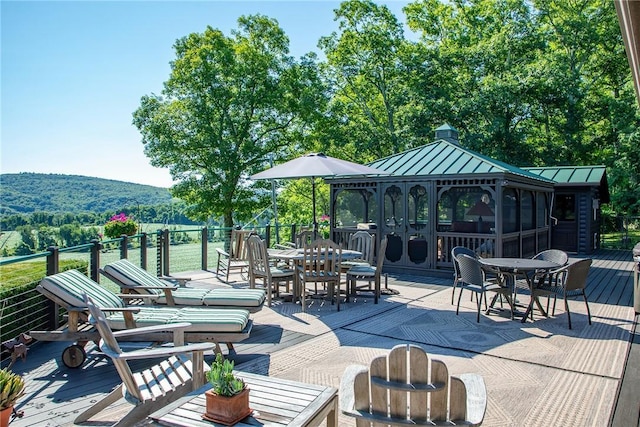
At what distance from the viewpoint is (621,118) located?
16422 mm

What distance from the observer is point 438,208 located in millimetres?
10023

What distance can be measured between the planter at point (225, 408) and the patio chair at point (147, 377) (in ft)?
2.07

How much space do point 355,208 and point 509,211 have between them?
414 cm

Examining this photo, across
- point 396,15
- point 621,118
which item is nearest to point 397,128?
point 396,15

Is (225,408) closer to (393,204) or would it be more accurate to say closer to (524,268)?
(524,268)

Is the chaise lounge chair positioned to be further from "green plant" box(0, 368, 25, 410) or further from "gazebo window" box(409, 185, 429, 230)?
"gazebo window" box(409, 185, 429, 230)

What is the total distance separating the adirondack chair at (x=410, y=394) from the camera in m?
2.06

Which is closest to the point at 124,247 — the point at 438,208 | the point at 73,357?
the point at 73,357

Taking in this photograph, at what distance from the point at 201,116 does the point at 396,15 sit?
10.8 meters

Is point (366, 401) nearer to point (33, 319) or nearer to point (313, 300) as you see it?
point (33, 319)

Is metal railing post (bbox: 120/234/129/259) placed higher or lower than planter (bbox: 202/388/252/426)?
higher

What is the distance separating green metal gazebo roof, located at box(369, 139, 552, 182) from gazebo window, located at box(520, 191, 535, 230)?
1252 mm

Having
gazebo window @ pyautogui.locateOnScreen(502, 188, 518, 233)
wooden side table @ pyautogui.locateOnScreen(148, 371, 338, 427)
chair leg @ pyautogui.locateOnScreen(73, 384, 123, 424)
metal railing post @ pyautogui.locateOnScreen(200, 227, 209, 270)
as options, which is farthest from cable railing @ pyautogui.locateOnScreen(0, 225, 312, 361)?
gazebo window @ pyautogui.locateOnScreen(502, 188, 518, 233)

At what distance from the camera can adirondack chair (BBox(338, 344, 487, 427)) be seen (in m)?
2.06
